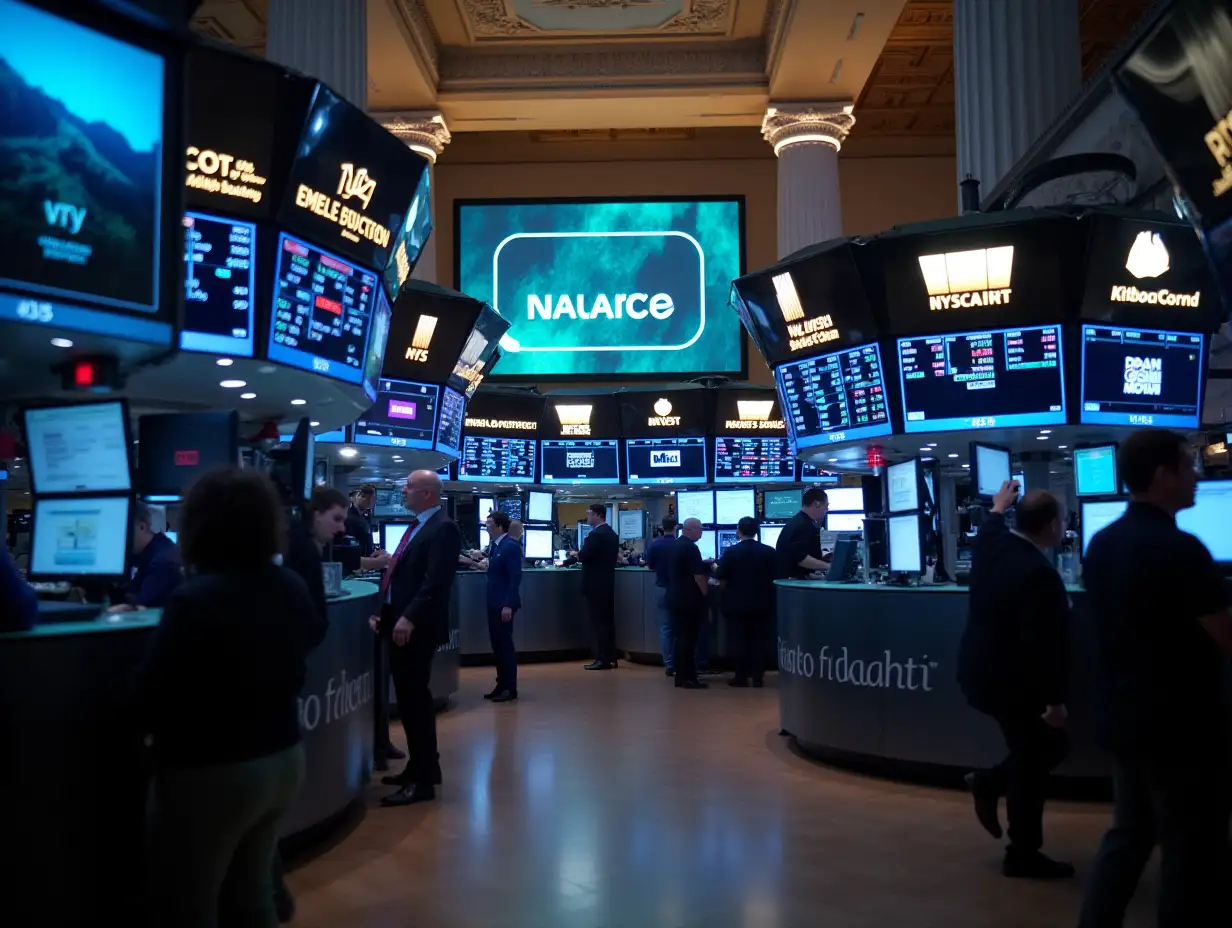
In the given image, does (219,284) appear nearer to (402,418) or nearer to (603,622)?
(402,418)

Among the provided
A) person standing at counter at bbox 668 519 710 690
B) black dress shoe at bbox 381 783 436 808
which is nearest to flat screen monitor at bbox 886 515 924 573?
black dress shoe at bbox 381 783 436 808

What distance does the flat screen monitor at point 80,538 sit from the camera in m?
3.50

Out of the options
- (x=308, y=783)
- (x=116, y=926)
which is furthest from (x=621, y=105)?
(x=116, y=926)

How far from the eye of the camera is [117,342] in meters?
3.53

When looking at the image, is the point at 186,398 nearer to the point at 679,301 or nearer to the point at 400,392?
the point at 400,392

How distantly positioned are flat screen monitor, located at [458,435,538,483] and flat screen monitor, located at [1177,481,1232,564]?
742 cm

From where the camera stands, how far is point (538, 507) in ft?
37.8

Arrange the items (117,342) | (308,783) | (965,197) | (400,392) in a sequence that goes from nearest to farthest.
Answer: (117,342), (308,783), (965,197), (400,392)

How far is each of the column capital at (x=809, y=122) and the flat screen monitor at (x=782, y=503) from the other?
502 centimetres

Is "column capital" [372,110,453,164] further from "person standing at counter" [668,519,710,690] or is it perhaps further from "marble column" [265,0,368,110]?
"person standing at counter" [668,519,710,690]

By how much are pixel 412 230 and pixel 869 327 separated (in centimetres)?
283

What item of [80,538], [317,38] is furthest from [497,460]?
[80,538]

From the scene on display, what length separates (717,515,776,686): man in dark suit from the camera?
9.01 metres

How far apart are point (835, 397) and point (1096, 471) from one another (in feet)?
6.28
